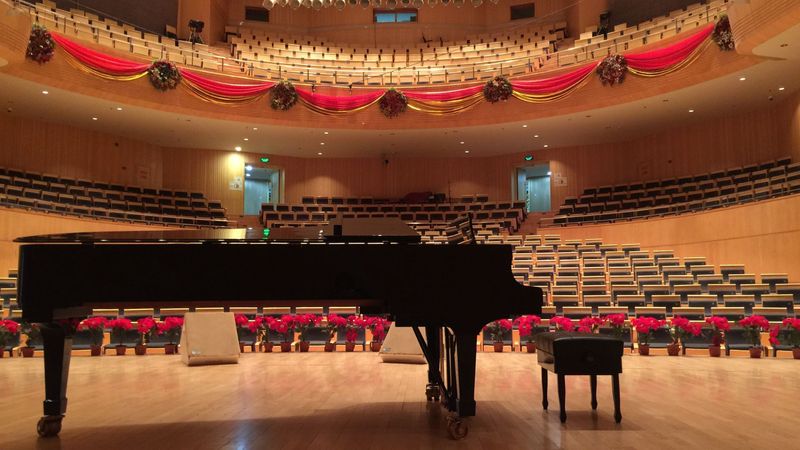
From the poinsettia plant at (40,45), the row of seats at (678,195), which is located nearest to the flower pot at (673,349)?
the row of seats at (678,195)

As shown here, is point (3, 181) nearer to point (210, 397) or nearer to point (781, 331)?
point (210, 397)

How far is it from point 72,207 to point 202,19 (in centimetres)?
833

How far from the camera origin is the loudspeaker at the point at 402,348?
6820 mm

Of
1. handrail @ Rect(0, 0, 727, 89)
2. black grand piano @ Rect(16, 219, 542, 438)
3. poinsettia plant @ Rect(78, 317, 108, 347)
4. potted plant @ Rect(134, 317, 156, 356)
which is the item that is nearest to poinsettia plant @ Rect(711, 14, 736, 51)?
handrail @ Rect(0, 0, 727, 89)

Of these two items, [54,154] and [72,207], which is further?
[54,154]

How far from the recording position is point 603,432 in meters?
3.45

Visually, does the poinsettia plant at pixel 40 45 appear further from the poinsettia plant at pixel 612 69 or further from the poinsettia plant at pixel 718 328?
the poinsettia plant at pixel 718 328

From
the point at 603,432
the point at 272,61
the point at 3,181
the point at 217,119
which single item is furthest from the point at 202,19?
the point at 603,432

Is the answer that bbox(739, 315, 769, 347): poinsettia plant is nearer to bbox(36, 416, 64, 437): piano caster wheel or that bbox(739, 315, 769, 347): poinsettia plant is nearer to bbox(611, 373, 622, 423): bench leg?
bbox(611, 373, 622, 423): bench leg

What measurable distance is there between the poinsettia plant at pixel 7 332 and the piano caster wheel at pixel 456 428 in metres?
6.75

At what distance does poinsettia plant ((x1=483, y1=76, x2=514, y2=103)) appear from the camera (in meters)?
15.0

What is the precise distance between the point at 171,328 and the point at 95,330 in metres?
0.91

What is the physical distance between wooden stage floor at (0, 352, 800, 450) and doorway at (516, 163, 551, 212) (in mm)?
13266

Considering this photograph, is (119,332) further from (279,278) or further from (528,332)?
(279,278)
